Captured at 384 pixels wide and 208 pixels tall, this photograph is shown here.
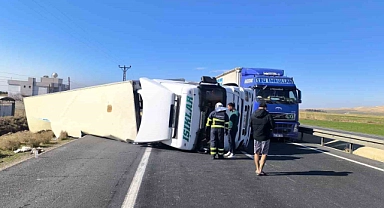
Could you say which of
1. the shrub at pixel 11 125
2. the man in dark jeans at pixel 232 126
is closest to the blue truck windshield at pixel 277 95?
the man in dark jeans at pixel 232 126

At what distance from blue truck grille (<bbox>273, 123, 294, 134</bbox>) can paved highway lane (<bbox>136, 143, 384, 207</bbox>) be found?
→ 4.56 meters

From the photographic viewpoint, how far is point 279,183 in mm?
6273

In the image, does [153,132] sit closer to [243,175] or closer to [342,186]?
[243,175]

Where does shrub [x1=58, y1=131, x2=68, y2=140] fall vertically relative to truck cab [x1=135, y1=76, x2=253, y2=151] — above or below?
below

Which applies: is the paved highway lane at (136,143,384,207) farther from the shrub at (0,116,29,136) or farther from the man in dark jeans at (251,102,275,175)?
the shrub at (0,116,29,136)

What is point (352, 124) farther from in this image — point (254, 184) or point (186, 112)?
point (254, 184)

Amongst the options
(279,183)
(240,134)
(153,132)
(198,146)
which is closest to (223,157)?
(198,146)

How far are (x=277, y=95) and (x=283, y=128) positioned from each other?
1.45 metres

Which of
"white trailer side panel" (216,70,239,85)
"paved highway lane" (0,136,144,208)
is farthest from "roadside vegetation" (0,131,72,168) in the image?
"white trailer side panel" (216,70,239,85)

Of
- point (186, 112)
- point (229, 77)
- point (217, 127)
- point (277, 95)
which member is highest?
point (229, 77)

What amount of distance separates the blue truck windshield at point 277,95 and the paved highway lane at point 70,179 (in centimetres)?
671

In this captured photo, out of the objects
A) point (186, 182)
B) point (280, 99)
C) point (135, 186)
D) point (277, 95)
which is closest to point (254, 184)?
point (186, 182)

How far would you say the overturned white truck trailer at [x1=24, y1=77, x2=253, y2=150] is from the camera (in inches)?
379

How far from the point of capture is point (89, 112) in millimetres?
13492
